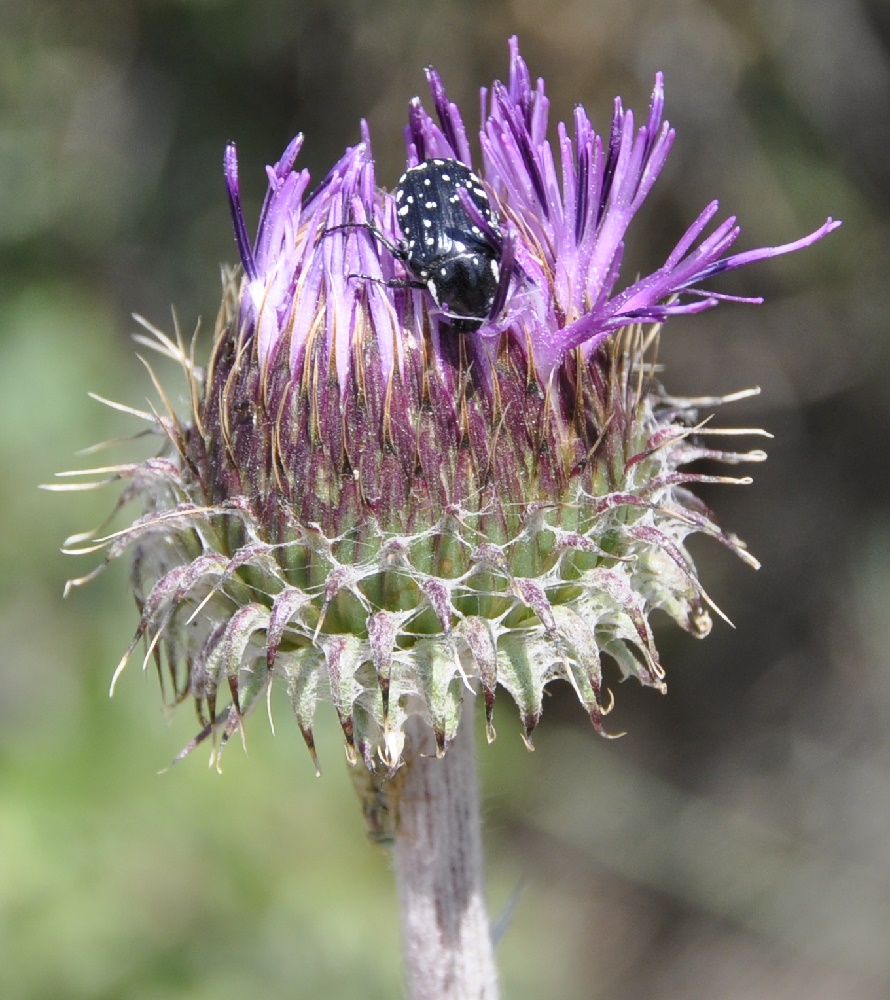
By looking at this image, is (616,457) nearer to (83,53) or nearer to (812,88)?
(812,88)

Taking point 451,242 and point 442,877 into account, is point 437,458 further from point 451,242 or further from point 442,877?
point 442,877

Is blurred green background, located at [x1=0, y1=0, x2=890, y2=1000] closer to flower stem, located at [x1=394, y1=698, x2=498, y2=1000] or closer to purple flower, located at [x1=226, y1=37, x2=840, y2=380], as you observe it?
flower stem, located at [x1=394, y1=698, x2=498, y2=1000]

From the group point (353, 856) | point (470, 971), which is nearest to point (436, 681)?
point (470, 971)

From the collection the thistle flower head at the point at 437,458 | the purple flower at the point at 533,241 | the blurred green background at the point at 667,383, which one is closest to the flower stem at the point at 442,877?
the thistle flower head at the point at 437,458

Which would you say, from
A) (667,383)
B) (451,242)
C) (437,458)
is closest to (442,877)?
(437,458)

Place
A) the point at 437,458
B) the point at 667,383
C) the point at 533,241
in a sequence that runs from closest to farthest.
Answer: the point at 437,458 < the point at 533,241 < the point at 667,383

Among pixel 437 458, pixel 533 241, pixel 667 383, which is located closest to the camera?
pixel 437 458

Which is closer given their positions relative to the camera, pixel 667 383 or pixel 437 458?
pixel 437 458
